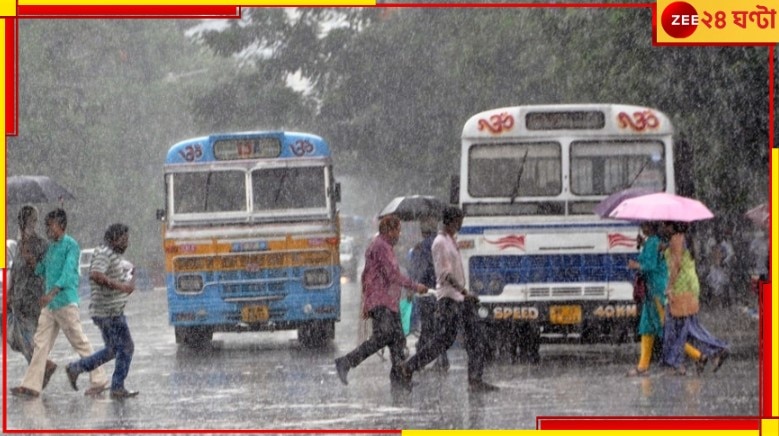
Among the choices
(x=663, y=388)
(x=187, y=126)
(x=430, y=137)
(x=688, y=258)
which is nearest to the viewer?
(x=663, y=388)

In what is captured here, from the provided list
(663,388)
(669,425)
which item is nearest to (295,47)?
(663,388)

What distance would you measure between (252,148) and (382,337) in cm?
519

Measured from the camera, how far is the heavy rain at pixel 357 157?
515 inches

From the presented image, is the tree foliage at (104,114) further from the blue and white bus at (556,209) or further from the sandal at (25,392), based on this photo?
the sandal at (25,392)

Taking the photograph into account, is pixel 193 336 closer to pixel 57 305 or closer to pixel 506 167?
pixel 506 167

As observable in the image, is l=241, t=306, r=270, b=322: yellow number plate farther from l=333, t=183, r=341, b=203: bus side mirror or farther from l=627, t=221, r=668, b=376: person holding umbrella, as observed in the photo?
l=627, t=221, r=668, b=376: person holding umbrella

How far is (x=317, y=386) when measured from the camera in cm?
1459

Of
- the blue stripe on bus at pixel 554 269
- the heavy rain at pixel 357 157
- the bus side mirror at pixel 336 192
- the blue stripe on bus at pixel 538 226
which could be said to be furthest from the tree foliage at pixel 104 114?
the blue stripe on bus at pixel 554 269

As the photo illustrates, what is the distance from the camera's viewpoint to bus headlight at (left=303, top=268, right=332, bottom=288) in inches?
717

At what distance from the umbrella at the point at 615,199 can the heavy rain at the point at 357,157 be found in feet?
0.83

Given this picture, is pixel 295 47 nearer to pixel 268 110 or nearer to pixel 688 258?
pixel 268 110

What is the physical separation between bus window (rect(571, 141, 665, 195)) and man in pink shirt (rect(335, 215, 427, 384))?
129 inches

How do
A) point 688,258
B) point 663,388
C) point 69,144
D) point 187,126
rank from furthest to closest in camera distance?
point 187,126 < point 69,144 < point 688,258 < point 663,388

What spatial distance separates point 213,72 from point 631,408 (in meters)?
35.8
